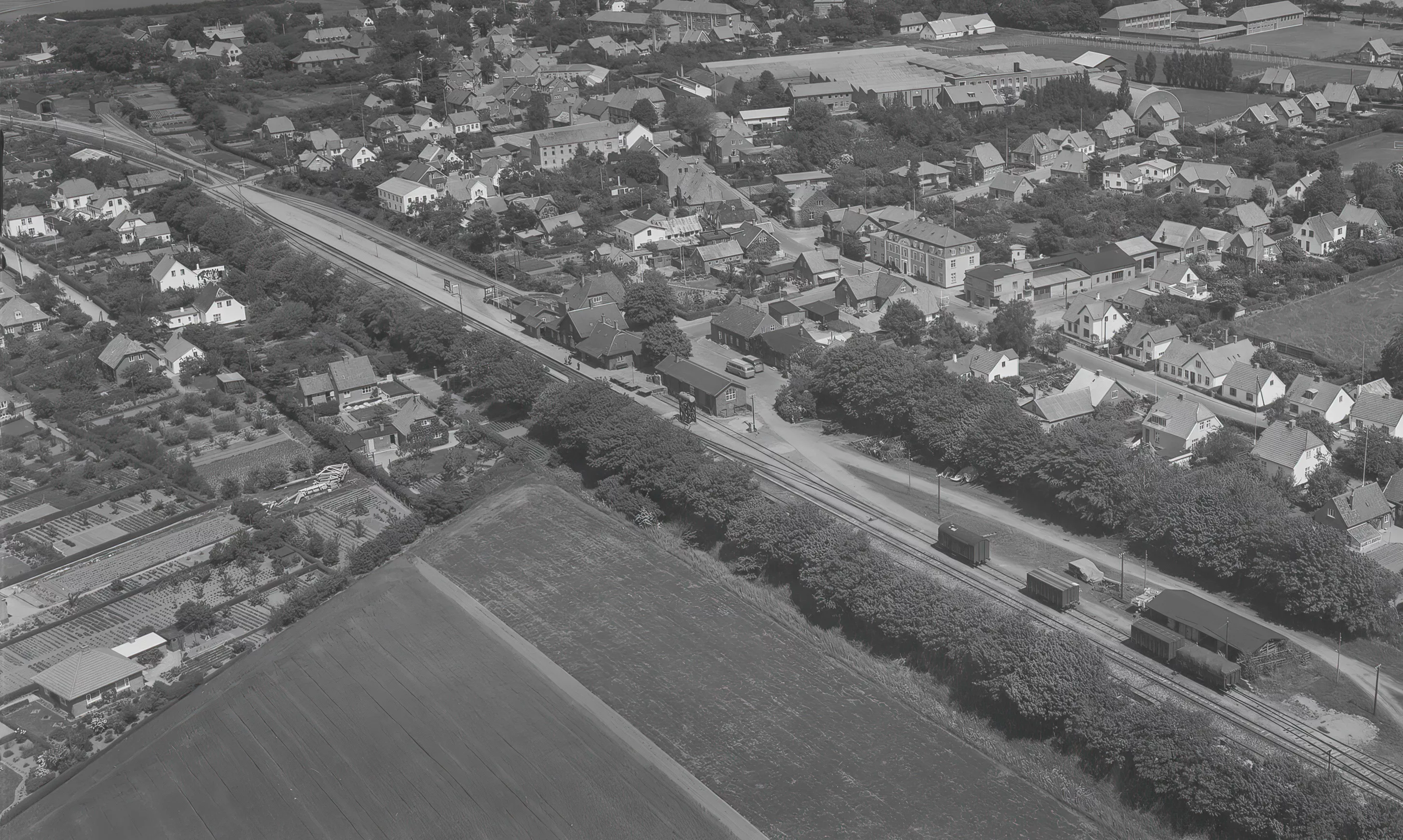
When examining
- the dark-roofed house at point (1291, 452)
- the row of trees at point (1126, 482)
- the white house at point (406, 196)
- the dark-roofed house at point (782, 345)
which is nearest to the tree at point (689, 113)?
the white house at point (406, 196)

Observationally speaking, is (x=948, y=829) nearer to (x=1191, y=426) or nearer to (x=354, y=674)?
(x=354, y=674)

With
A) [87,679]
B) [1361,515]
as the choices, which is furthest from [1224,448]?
[87,679]

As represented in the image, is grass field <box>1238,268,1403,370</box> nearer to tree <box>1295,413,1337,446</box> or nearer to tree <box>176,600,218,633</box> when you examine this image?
tree <box>1295,413,1337,446</box>

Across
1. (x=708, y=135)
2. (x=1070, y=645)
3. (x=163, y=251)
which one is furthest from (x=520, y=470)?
(x=708, y=135)

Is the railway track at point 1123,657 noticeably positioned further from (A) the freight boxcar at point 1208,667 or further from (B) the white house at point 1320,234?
(B) the white house at point 1320,234

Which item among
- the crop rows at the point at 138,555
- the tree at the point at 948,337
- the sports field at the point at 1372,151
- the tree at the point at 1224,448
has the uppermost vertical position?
the tree at the point at 1224,448

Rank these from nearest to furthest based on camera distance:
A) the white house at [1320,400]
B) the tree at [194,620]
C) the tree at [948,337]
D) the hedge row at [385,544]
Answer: the tree at [194,620] → the hedge row at [385,544] → the white house at [1320,400] → the tree at [948,337]

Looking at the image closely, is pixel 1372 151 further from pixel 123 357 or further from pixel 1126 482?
pixel 123 357
